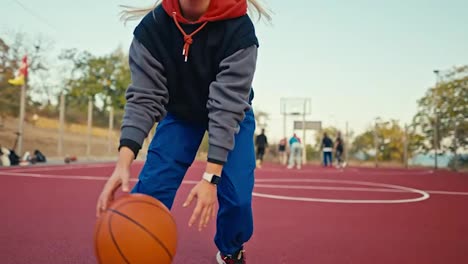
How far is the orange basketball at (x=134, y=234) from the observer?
6.12ft

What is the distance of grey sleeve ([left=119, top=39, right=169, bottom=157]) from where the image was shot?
7.27ft

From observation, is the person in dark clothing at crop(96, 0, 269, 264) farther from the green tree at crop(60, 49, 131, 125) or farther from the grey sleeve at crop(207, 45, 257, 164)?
the green tree at crop(60, 49, 131, 125)

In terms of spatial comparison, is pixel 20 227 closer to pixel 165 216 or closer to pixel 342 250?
pixel 165 216

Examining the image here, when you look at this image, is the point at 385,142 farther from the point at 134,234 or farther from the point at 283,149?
the point at 134,234

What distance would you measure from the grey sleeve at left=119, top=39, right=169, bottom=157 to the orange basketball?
348 millimetres

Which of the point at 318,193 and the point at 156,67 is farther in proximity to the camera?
the point at 318,193

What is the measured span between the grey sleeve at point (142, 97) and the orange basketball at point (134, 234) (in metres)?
0.35

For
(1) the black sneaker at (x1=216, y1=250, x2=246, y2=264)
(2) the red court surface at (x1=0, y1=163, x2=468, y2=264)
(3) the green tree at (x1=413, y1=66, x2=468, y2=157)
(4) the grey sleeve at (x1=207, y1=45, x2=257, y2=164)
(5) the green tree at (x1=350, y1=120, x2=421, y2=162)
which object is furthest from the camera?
(5) the green tree at (x1=350, y1=120, x2=421, y2=162)

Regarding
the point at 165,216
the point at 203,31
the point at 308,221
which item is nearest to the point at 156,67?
the point at 203,31

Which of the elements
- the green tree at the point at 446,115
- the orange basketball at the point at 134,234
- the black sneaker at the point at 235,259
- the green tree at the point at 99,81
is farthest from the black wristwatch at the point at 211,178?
the green tree at the point at 99,81

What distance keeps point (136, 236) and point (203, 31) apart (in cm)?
117

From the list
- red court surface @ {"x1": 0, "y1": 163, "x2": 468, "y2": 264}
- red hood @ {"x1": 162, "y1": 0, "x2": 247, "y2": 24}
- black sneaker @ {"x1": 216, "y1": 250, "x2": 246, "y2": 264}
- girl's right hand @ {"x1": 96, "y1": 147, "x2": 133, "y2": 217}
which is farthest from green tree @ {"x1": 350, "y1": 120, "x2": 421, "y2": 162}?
girl's right hand @ {"x1": 96, "y1": 147, "x2": 133, "y2": 217}

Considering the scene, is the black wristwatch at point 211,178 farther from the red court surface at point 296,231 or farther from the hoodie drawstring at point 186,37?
the red court surface at point 296,231

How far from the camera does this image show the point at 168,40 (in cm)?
241
